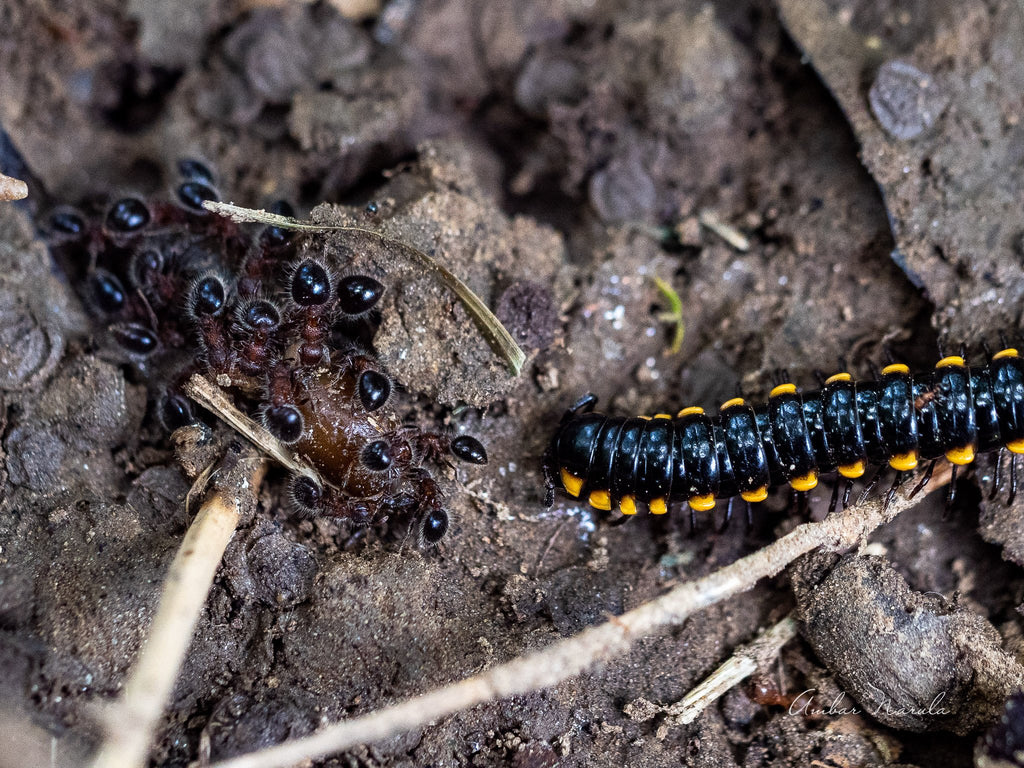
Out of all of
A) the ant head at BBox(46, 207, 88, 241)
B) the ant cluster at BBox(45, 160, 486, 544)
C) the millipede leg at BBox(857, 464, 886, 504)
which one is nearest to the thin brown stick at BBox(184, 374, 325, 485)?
the ant cluster at BBox(45, 160, 486, 544)

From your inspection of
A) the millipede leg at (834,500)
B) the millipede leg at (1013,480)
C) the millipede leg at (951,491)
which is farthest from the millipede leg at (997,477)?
the millipede leg at (834,500)

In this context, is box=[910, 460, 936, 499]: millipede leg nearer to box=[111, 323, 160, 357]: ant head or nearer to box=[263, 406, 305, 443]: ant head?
box=[263, 406, 305, 443]: ant head

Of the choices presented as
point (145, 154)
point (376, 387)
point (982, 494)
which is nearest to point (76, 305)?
point (145, 154)

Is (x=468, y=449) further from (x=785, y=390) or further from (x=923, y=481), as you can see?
(x=923, y=481)

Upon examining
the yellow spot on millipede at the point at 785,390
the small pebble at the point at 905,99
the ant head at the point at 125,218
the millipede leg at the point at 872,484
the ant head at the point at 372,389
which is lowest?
the ant head at the point at 125,218

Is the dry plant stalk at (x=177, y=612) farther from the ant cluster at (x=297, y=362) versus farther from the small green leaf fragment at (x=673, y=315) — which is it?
the small green leaf fragment at (x=673, y=315)

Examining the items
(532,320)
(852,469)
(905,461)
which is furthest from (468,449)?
(905,461)
